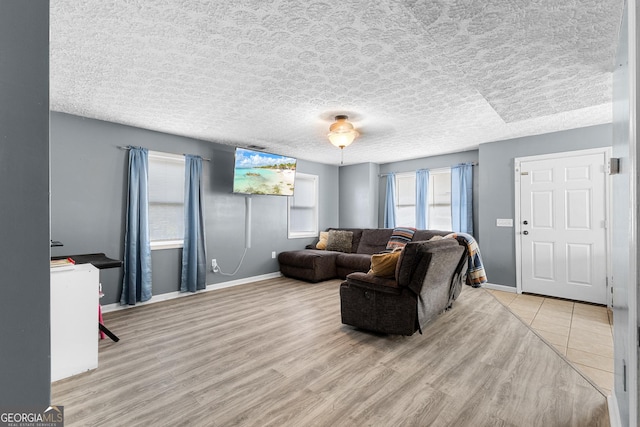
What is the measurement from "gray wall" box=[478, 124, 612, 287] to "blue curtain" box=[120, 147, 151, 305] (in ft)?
16.9

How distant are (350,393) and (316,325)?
123 cm

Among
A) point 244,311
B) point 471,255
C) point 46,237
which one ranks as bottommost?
point 244,311

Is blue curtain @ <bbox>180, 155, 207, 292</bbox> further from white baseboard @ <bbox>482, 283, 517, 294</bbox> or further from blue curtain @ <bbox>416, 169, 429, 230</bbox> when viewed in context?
white baseboard @ <bbox>482, 283, 517, 294</bbox>

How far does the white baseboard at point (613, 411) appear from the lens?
1501 millimetres

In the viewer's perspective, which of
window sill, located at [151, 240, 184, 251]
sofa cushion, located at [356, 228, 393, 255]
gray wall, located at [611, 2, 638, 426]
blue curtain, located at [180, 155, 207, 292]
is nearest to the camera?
gray wall, located at [611, 2, 638, 426]

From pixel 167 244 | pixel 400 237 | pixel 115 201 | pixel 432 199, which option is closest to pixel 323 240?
pixel 400 237

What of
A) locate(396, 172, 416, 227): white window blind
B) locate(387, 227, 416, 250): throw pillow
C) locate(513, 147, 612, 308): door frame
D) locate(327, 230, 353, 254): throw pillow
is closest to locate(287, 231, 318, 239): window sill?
locate(327, 230, 353, 254): throw pillow

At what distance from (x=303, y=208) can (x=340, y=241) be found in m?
1.11

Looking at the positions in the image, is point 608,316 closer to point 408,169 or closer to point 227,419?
point 408,169

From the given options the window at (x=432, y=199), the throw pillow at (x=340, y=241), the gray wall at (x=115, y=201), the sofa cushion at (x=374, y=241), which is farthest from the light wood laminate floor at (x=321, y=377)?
the window at (x=432, y=199)

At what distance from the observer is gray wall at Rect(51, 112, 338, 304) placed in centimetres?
333

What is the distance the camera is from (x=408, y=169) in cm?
623

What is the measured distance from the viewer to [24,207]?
23.7 inches


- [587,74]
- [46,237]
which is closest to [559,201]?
[587,74]
